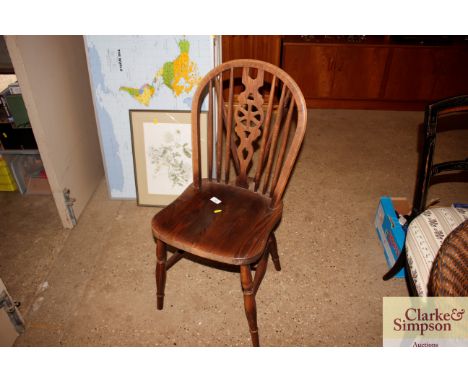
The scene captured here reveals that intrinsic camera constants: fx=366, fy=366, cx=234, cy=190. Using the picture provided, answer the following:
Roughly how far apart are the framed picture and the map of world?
0.19 ft

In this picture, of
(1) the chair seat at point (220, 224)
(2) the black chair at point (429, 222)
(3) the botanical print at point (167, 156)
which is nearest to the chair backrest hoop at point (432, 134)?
(2) the black chair at point (429, 222)

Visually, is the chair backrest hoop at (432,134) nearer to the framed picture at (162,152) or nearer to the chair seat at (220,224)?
the chair seat at (220,224)

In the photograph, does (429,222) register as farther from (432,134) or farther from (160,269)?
(160,269)

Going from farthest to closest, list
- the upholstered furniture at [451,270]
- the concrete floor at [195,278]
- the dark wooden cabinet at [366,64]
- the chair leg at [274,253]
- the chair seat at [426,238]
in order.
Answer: the dark wooden cabinet at [366,64]
the chair leg at [274,253]
the concrete floor at [195,278]
the chair seat at [426,238]
the upholstered furniture at [451,270]

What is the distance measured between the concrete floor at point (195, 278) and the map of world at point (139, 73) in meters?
0.64

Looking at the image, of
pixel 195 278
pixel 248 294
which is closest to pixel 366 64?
pixel 195 278

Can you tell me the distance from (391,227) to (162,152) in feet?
4.44

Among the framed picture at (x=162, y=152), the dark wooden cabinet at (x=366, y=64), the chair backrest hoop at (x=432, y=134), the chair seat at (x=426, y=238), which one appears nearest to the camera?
the chair seat at (x=426, y=238)

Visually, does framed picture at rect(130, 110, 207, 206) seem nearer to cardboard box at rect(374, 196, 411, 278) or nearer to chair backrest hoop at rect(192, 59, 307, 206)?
chair backrest hoop at rect(192, 59, 307, 206)

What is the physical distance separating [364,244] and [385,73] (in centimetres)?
204

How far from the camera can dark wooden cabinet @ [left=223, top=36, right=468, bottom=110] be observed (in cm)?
330

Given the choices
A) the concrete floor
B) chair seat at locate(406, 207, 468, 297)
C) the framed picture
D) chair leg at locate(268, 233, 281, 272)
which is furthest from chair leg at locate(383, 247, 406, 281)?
the framed picture

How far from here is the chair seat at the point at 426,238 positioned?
1.34m
